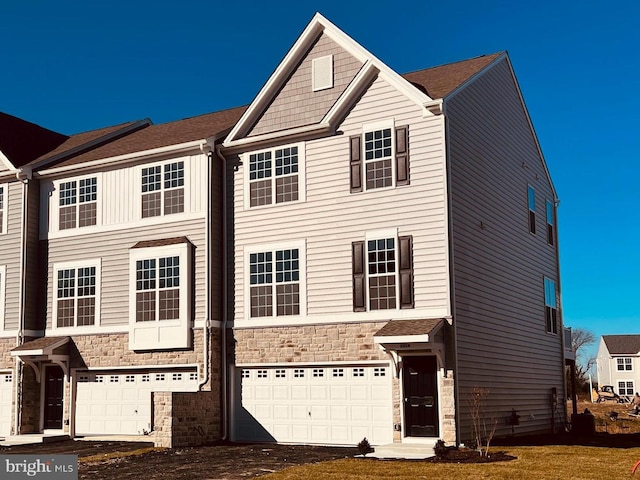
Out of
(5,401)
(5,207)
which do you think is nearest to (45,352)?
(5,401)

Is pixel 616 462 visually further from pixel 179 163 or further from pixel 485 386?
pixel 179 163

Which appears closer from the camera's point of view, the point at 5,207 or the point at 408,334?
the point at 408,334

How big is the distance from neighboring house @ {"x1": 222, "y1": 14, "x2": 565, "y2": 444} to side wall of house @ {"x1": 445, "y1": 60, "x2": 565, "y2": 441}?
90 millimetres

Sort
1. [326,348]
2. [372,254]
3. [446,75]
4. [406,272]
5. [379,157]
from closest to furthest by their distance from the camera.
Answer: [406,272] < [372,254] < [379,157] < [326,348] < [446,75]

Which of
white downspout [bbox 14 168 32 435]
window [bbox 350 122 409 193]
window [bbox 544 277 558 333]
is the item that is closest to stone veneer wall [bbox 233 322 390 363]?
window [bbox 350 122 409 193]

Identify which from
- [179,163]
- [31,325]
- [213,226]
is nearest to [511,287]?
[213,226]

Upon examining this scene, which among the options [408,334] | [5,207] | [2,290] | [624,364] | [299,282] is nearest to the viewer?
[408,334]

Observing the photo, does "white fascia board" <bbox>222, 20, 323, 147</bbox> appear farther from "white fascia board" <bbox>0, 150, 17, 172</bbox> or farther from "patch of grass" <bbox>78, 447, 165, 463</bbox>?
"patch of grass" <bbox>78, 447, 165, 463</bbox>

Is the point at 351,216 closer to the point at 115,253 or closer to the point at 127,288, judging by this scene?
the point at 127,288

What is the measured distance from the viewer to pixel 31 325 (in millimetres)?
27344

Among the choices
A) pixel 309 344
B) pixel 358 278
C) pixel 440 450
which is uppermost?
pixel 358 278

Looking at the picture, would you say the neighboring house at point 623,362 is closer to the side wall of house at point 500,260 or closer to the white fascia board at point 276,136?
the side wall of house at point 500,260

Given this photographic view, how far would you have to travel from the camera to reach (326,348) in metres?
22.8

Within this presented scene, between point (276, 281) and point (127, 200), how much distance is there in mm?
6289
